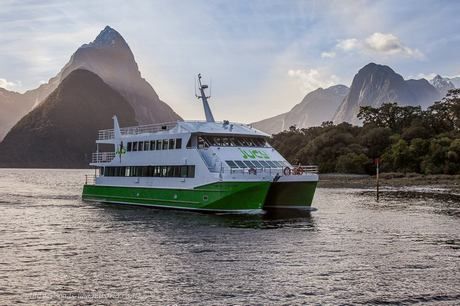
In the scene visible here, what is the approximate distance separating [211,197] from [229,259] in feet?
51.6

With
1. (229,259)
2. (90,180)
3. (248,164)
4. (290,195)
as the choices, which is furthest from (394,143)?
(229,259)

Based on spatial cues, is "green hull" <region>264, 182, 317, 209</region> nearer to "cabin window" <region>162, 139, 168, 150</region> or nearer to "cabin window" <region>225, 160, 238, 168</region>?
"cabin window" <region>225, 160, 238, 168</region>

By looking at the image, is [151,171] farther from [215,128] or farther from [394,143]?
[394,143]

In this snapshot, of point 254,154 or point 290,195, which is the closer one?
point 290,195

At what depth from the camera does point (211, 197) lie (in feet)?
130

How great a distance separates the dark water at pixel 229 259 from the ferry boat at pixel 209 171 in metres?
1.82

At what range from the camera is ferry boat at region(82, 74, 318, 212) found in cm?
3872

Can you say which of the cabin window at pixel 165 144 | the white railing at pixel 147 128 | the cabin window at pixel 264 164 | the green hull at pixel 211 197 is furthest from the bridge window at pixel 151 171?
the cabin window at pixel 264 164

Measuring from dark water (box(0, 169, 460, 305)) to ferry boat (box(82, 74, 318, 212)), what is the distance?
1822mm

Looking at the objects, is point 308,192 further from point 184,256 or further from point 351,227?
point 184,256

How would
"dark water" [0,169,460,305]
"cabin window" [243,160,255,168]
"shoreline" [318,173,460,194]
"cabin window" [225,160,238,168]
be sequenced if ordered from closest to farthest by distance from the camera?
"dark water" [0,169,460,305], "cabin window" [225,160,238,168], "cabin window" [243,160,255,168], "shoreline" [318,173,460,194]

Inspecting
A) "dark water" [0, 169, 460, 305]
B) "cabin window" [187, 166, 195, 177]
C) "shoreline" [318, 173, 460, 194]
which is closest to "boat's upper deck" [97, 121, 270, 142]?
"cabin window" [187, 166, 195, 177]

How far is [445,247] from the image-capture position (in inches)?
1079

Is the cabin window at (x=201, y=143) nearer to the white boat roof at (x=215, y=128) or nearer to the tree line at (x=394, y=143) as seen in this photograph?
Result: the white boat roof at (x=215, y=128)
